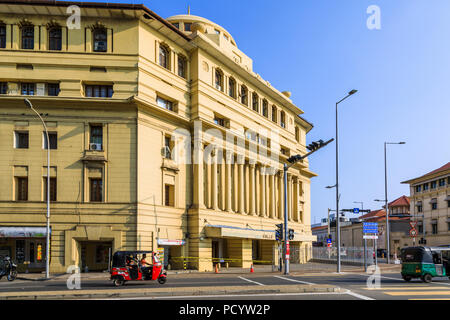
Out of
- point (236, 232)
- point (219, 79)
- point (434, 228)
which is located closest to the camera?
point (236, 232)

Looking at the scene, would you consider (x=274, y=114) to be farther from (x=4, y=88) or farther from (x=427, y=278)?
(x=427, y=278)

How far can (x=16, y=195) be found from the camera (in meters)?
33.0

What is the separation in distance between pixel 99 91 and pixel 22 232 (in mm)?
12035

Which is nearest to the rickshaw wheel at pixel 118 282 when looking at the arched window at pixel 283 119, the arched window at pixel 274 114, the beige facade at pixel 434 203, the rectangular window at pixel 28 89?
the rectangular window at pixel 28 89

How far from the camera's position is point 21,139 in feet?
111

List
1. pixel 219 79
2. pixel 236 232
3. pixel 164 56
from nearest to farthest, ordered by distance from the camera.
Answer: pixel 164 56 → pixel 236 232 → pixel 219 79

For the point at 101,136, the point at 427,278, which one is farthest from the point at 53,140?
the point at 427,278

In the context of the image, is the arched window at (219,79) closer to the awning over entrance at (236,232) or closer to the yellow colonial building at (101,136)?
the yellow colonial building at (101,136)

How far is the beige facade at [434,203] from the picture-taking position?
7775 cm

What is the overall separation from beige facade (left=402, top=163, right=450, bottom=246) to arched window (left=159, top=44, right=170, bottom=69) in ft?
179
